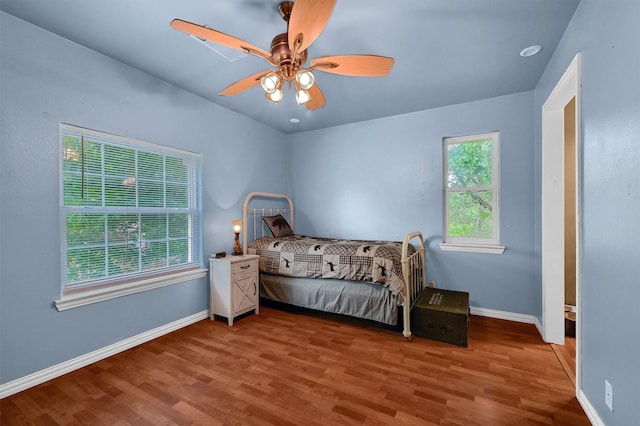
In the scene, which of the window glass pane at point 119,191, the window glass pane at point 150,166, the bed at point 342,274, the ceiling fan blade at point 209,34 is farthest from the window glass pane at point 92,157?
the bed at point 342,274

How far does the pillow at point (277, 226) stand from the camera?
3746mm

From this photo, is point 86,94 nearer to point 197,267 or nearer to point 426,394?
point 197,267

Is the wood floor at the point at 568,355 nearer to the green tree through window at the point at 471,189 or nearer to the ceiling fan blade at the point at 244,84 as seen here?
the green tree through window at the point at 471,189

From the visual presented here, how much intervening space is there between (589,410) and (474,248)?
5.73ft


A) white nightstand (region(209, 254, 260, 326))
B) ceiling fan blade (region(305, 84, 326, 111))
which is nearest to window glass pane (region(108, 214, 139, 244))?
white nightstand (region(209, 254, 260, 326))

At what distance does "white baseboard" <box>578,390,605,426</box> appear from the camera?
1.42m

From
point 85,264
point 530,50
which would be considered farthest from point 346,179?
point 85,264

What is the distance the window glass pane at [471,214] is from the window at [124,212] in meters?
3.06

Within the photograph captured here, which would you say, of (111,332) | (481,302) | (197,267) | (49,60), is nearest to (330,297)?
(197,267)

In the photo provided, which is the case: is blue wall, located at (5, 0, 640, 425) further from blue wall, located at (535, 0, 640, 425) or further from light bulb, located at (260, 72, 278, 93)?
light bulb, located at (260, 72, 278, 93)

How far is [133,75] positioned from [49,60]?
0.57m

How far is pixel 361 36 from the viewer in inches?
76.0

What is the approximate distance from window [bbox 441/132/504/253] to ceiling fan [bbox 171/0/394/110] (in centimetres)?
203

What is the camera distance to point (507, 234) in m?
2.97
